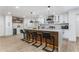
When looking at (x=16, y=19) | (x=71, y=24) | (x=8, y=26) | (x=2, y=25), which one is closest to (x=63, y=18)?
(x=71, y=24)

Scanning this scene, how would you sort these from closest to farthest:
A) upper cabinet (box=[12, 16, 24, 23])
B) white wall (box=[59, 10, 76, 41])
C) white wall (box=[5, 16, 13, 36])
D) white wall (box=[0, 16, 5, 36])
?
1. white wall (box=[59, 10, 76, 41])
2. white wall (box=[0, 16, 5, 36])
3. white wall (box=[5, 16, 13, 36])
4. upper cabinet (box=[12, 16, 24, 23])

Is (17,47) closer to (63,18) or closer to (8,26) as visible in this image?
(63,18)

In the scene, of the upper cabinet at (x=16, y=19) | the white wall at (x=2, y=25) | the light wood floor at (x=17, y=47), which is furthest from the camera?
the upper cabinet at (x=16, y=19)

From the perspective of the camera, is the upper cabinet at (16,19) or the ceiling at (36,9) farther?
the upper cabinet at (16,19)

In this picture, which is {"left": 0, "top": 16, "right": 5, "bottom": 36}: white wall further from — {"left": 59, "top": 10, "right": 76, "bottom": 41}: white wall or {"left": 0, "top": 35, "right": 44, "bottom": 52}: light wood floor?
{"left": 59, "top": 10, "right": 76, "bottom": 41}: white wall

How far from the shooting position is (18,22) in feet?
41.9

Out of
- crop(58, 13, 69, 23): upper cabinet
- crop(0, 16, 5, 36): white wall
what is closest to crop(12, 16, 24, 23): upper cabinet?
crop(0, 16, 5, 36): white wall

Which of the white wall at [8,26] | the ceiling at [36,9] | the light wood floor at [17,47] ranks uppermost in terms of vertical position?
the ceiling at [36,9]

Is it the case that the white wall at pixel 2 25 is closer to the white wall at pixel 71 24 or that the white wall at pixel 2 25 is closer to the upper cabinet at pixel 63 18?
the upper cabinet at pixel 63 18

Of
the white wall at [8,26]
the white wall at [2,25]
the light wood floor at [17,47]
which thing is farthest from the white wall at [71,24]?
the white wall at [2,25]

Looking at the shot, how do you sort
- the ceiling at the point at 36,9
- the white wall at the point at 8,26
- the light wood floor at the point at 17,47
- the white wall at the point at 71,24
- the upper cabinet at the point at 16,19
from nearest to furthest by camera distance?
the light wood floor at the point at 17,47
the ceiling at the point at 36,9
the white wall at the point at 71,24
the white wall at the point at 8,26
the upper cabinet at the point at 16,19
